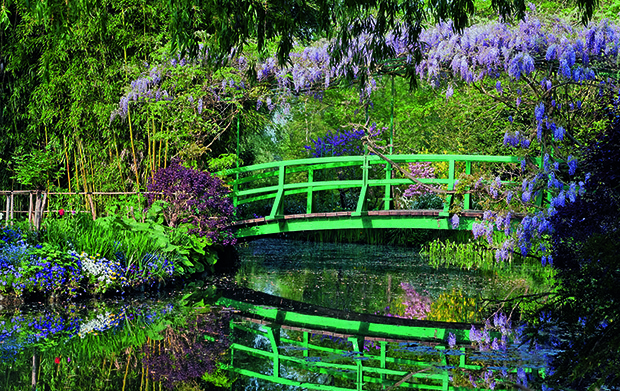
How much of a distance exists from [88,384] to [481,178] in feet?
17.7

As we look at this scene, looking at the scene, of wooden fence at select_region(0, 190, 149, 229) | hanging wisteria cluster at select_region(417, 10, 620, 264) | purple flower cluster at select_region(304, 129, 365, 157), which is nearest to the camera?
wooden fence at select_region(0, 190, 149, 229)

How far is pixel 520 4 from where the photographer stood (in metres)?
5.05

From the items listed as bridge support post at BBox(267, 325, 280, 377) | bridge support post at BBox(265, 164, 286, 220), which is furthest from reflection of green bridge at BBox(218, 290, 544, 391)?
bridge support post at BBox(265, 164, 286, 220)

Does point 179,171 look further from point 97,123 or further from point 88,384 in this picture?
point 88,384

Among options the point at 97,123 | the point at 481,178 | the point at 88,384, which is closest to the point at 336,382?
the point at 88,384

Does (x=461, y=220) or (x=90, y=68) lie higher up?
(x=90, y=68)

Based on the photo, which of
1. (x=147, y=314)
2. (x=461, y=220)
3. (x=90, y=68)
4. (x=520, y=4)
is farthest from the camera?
(x=90, y=68)

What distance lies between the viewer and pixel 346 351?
481cm

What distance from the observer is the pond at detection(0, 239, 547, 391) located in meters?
4.03

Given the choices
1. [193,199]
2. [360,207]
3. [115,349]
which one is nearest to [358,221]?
Answer: [360,207]

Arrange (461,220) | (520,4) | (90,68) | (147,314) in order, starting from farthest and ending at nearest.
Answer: (90,68), (461,220), (147,314), (520,4)

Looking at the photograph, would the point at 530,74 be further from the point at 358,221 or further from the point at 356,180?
the point at 358,221

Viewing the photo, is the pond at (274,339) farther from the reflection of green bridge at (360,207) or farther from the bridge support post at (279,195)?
the bridge support post at (279,195)

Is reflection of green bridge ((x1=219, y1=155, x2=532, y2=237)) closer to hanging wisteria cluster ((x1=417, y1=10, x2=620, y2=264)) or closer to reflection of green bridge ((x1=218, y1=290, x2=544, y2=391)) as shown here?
hanging wisteria cluster ((x1=417, y1=10, x2=620, y2=264))
